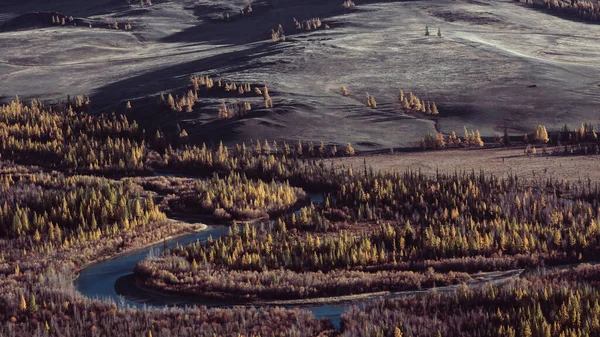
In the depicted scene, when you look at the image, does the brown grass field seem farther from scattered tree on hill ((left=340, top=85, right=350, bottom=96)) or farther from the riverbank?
scattered tree on hill ((left=340, top=85, right=350, bottom=96))

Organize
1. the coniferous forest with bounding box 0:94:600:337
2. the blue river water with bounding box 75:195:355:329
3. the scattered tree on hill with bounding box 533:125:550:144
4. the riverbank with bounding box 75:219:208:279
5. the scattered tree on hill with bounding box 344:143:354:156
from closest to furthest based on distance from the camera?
the coniferous forest with bounding box 0:94:600:337 → the blue river water with bounding box 75:195:355:329 → the riverbank with bounding box 75:219:208:279 → the scattered tree on hill with bounding box 344:143:354:156 → the scattered tree on hill with bounding box 533:125:550:144

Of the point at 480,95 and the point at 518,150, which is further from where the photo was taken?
the point at 480,95

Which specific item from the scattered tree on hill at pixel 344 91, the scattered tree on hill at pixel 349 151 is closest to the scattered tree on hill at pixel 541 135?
the scattered tree on hill at pixel 349 151

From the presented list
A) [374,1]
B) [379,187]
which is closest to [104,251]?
[379,187]

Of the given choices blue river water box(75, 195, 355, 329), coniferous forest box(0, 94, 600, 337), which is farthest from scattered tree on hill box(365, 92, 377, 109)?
blue river water box(75, 195, 355, 329)

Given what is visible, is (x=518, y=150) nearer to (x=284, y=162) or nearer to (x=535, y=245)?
(x=284, y=162)

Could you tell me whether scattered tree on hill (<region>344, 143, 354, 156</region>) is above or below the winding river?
below

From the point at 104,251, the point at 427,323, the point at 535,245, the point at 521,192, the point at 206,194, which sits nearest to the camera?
the point at 427,323

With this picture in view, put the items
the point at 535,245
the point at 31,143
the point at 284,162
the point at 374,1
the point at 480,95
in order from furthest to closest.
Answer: the point at 374,1
the point at 480,95
the point at 31,143
the point at 284,162
the point at 535,245
